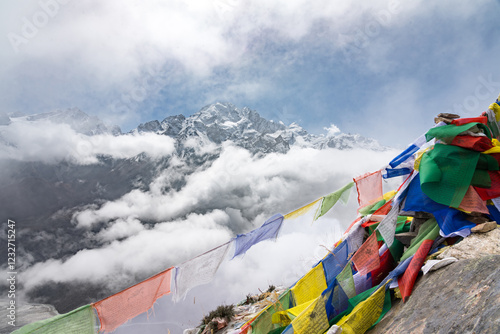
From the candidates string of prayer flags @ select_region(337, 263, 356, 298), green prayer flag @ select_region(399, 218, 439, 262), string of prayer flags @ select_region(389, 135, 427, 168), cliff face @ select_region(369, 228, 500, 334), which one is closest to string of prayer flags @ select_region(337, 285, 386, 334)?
cliff face @ select_region(369, 228, 500, 334)

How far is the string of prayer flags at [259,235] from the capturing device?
7.91m

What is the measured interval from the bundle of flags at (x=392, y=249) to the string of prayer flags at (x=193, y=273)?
122mm

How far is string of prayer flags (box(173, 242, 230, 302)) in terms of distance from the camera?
710 cm

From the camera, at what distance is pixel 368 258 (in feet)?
17.8

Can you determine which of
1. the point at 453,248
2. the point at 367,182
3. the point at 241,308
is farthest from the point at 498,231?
the point at 241,308

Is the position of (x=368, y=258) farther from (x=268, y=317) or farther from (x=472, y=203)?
(x=268, y=317)

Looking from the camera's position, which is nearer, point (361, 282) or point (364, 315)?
point (364, 315)

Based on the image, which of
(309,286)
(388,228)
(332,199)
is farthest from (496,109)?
(309,286)

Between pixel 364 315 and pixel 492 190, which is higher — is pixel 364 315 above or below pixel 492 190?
below

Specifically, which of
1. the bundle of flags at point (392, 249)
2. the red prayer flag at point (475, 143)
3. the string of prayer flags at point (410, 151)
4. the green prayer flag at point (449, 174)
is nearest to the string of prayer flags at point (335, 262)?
the bundle of flags at point (392, 249)

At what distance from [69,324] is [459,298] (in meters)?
6.59

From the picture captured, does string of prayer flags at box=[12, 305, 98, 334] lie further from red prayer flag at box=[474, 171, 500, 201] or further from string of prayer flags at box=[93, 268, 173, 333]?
red prayer flag at box=[474, 171, 500, 201]

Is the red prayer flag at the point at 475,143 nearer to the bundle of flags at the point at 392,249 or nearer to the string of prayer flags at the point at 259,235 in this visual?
the bundle of flags at the point at 392,249

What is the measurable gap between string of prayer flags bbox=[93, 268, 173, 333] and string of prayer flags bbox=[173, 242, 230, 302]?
0.83 feet
